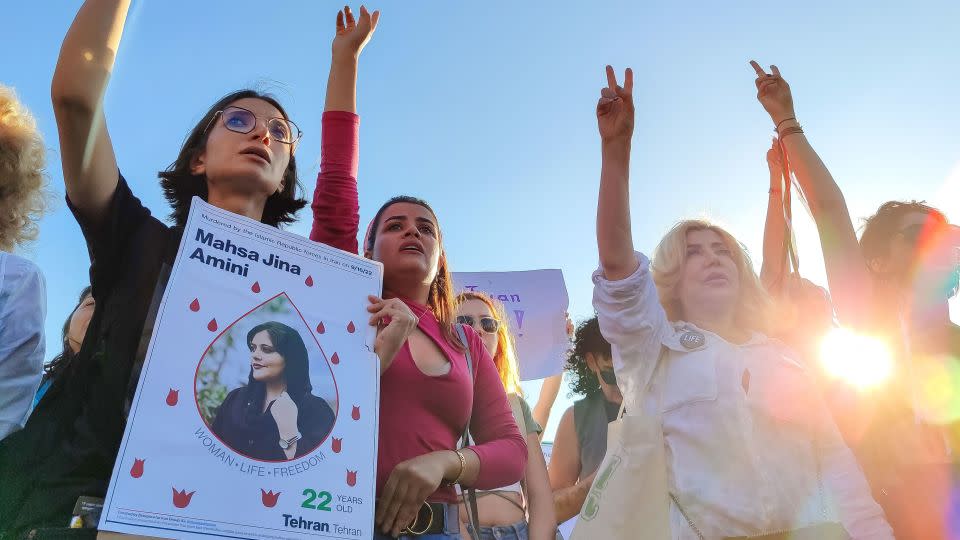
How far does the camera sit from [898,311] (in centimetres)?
342

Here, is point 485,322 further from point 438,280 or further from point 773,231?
point 773,231

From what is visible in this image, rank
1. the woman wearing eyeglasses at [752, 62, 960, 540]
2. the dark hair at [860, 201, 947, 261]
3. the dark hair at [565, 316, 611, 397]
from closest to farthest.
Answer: the woman wearing eyeglasses at [752, 62, 960, 540] → the dark hair at [860, 201, 947, 261] → the dark hair at [565, 316, 611, 397]

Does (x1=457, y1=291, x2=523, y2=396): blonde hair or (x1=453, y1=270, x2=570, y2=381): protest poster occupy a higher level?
(x1=453, y1=270, x2=570, y2=381): protest poster

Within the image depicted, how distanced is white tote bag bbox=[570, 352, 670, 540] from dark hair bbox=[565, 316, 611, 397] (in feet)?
7.91

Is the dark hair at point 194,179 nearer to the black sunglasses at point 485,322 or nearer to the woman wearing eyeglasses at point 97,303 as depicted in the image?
the woman wearing eyeglasses at point 97,303

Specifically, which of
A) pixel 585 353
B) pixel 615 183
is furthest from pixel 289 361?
pixel 585 353

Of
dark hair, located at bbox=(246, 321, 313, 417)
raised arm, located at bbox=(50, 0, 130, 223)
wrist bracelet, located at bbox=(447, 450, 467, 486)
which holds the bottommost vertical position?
wrist bracelet, located at bbox=(447, 450, 467, 486)

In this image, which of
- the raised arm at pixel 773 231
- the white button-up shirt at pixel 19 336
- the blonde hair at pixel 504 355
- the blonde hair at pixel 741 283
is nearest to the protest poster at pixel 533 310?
the blonde hair at pixel 504 355

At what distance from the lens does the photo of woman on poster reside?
1.70 metres

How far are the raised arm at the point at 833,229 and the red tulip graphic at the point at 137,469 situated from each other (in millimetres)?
2566

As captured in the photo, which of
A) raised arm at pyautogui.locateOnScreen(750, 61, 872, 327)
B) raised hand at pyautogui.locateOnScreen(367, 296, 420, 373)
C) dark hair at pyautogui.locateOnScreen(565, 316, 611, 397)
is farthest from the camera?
dark hair at pyautogui.locateOnScreen(565, 316, 611, 397)

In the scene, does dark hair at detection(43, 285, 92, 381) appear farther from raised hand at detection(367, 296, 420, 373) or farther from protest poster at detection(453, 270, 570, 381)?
protest poster at detection(453, 270, 570, 381)

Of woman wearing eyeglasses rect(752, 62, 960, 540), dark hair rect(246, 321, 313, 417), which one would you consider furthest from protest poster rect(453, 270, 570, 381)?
dark hair rect(246, 321, 313, 417)

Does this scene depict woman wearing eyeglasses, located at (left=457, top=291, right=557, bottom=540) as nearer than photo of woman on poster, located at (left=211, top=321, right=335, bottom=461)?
No
